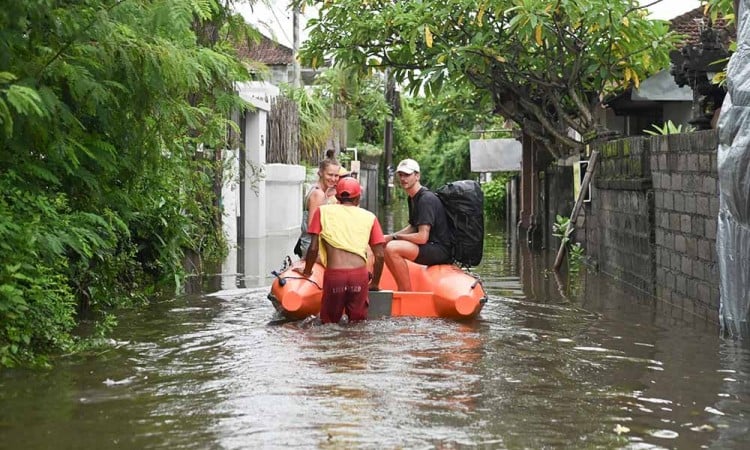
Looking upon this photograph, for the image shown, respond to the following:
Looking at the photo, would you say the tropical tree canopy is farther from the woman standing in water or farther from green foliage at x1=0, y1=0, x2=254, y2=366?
green foliage at x1=0, y1=0, x2=254, y2=366

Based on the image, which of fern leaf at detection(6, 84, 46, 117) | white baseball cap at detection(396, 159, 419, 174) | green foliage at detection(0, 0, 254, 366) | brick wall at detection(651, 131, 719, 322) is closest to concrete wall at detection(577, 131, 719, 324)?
brick wall at detection(651, 131, 719, 322)

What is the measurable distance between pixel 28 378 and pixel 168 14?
2.96m

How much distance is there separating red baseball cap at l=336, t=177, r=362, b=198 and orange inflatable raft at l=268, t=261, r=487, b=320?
1067 millimetres

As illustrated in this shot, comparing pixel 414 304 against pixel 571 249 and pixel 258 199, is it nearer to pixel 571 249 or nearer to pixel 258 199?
pixel 571 249

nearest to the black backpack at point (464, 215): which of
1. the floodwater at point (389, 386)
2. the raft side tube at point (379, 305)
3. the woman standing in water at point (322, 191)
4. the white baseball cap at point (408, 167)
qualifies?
the white baseball cap at point (408, 167)

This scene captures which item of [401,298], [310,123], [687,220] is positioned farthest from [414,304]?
[310,123]

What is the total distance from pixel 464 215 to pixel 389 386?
454 centimetres

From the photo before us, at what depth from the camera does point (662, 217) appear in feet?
44.1

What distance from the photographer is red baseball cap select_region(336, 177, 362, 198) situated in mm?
10602

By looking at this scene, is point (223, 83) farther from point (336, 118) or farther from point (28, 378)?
point (336, 118)

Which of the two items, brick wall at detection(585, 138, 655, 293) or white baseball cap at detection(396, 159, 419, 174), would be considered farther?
brick wall at detection(585, 138, 655, 293)

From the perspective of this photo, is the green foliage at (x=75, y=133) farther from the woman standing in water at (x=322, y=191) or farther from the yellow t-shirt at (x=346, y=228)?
the yellow t-shirt at (x=346, y=228)

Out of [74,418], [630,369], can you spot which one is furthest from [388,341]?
[74,418]

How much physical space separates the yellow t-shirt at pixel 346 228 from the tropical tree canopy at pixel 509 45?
19.0ft
